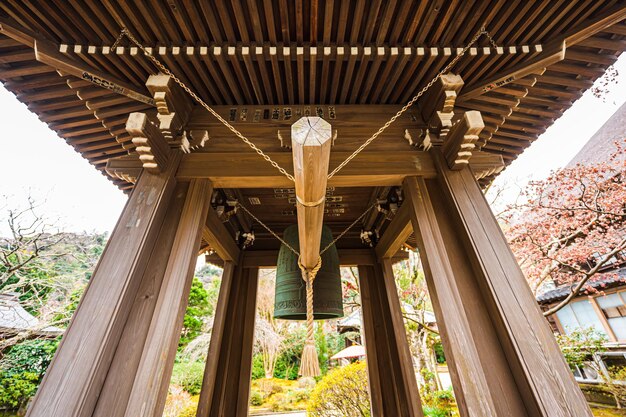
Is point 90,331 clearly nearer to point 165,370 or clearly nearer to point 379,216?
point 165,370

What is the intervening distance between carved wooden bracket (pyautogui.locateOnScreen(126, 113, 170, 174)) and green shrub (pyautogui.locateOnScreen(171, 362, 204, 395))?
12.9m

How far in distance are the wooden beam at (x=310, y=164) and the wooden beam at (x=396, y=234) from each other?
5.15 feet

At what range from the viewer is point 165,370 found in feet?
5.95

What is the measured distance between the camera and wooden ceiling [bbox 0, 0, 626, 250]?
198 cm

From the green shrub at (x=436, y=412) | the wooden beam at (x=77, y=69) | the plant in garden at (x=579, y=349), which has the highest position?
the wooden beam at (x=77, y=69)

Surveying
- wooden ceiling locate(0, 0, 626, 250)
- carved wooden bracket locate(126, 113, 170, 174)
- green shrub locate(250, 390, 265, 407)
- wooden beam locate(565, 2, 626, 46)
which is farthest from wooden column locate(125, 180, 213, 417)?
green shrub locate(250, 390, 265, 407)

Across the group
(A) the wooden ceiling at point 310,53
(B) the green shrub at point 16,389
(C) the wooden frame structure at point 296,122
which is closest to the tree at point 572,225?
(C) the wooden frame structure at point 296,122

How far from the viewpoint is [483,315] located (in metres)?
2.02

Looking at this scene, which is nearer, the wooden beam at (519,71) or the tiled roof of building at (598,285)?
the wooden beam at (519,71)

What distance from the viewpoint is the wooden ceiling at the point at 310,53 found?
1.98 meters

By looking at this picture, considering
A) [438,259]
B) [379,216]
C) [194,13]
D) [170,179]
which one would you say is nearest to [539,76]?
[438,259]

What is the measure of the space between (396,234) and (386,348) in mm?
2068

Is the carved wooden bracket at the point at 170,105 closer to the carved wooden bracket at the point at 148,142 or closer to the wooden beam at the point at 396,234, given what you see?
the carved wooden bracket at the point at 148,142

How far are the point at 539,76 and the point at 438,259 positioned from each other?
2.09 metres
